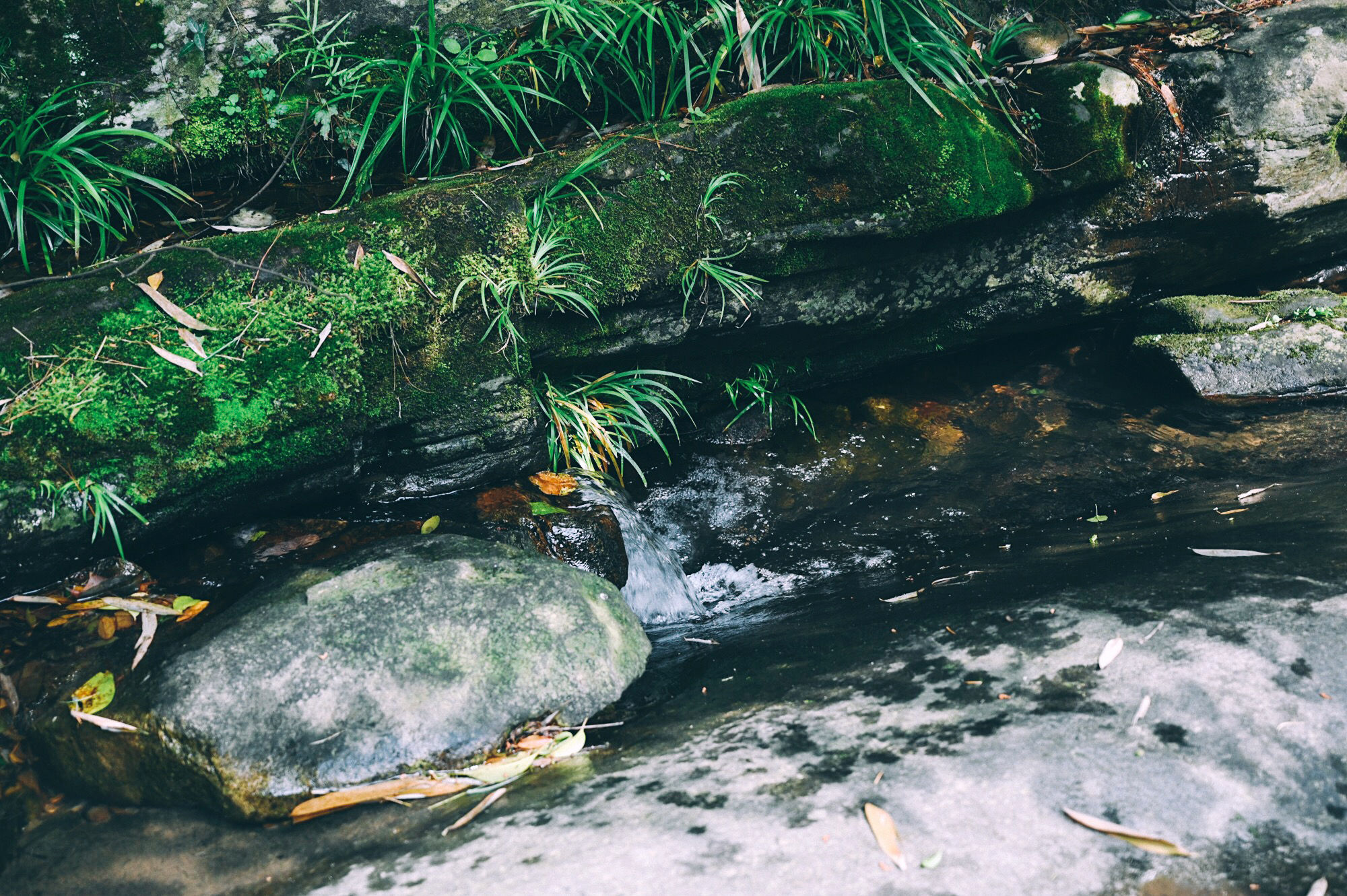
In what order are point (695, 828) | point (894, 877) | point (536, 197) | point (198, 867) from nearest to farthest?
point (894, 877) → point (695, 828) → point (198, 867) → point (536, 197)

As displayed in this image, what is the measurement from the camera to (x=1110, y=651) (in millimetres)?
1957

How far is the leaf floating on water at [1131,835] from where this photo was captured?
1.43 m

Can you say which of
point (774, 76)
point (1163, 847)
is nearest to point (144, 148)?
point (774, 76)

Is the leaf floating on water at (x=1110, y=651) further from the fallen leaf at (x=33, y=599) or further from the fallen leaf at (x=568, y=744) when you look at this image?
the fallen leaf at (x=33, y=599)

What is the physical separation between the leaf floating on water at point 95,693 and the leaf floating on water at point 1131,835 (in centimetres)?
252

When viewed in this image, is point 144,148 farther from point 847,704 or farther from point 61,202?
point 847,704

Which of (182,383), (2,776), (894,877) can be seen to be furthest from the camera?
(182,383)

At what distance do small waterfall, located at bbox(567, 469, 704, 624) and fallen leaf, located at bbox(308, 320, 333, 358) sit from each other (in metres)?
1.12

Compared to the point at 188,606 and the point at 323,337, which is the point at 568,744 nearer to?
the point at 188,606

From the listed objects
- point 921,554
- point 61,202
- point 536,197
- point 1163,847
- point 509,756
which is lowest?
point 921,554

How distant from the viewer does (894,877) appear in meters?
1.41

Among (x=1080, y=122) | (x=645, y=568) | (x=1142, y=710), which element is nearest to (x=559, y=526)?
(x=645, y=568)

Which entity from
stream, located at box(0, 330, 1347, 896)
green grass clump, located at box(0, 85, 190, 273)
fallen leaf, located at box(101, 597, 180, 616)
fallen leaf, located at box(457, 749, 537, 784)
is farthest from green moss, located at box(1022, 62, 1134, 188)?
fallen leaf, located at box(101, 597, 180, 616)

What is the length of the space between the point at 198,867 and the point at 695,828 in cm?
117
